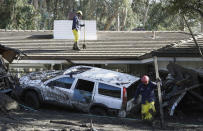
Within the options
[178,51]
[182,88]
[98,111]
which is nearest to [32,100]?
[98,111]

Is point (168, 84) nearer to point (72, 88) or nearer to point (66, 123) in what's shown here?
point (72, 88)

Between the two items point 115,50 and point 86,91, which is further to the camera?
point 115,50

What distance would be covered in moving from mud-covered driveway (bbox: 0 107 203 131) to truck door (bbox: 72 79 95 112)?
395mm

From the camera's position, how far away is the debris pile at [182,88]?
11.0 meters

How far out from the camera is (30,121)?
28.4 feet

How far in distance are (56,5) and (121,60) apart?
2584 centimetres

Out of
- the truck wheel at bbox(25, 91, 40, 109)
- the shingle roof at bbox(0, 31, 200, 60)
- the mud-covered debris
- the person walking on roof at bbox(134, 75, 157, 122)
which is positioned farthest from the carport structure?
the mud-covered debris

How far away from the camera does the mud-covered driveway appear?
26.3ft

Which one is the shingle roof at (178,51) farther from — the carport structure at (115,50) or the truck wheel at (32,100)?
the truck wheel at (32,100)

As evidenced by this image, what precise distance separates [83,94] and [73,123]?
242cm

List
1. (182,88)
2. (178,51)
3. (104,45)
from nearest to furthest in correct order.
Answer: (182,88)
(178,51)
(104,45)

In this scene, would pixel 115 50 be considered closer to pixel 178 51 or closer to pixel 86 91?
pixel 178 51

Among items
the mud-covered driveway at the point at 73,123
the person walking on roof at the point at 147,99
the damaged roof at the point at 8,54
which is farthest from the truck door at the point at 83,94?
the damaged roof at the point at 8,54

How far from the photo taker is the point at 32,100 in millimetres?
11180
